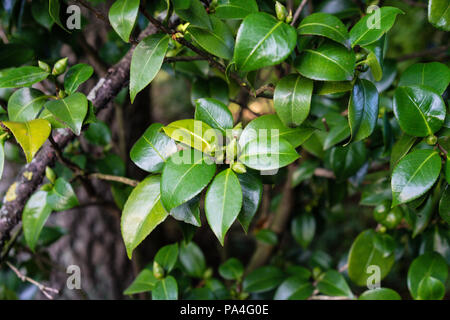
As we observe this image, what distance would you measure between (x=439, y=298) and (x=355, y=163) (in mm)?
348

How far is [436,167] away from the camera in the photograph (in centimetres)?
56

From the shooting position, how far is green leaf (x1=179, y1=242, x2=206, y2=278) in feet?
3.65

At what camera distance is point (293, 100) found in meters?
0.59

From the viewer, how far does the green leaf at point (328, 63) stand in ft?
1.80

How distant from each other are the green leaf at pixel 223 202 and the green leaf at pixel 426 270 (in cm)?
60

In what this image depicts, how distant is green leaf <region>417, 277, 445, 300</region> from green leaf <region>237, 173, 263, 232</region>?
0.51 m

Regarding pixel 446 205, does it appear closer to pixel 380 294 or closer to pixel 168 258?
pixel 380 294

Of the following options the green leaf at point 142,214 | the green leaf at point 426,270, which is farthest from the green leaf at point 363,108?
the green leaf at point 426,270

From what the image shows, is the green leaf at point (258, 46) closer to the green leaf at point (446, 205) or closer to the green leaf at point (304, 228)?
the green leaf at point (446, 205)

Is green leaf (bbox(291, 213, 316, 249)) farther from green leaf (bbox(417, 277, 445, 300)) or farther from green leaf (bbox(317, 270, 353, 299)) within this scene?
green leaf (bbox(417, 277, 445, 300))

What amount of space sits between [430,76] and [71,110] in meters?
0.65

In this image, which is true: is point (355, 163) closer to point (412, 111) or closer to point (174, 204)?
point (412, 111)

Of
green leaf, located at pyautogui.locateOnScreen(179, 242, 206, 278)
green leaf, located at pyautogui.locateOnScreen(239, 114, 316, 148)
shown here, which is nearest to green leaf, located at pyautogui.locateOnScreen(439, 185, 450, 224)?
green leaf, located at pyautogui.locateOnScreen(239, 114, 316, 148)

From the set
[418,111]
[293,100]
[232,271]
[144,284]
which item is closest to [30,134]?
[293,100]
